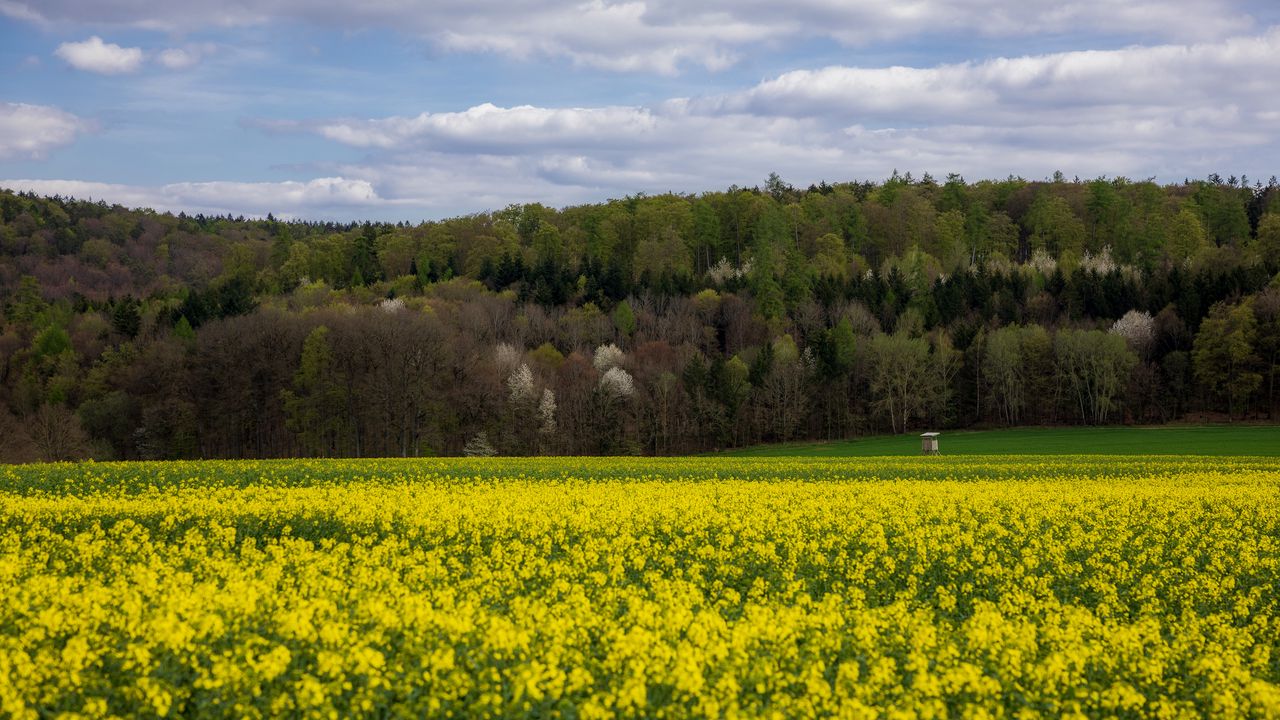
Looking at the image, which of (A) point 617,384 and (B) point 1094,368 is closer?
(A) point 617,384

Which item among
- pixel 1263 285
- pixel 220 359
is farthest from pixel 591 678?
pixel 1263 285

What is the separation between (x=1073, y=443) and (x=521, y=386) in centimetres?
3962

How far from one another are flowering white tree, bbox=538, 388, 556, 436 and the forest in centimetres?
16

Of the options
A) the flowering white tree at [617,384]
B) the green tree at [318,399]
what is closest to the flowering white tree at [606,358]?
the flowering white tree at [617,384]

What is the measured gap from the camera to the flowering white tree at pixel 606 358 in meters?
90.7

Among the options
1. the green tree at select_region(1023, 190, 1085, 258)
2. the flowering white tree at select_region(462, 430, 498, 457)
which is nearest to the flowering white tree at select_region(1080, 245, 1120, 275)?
the green tree at select_region(1023, 190, 1085, 258)

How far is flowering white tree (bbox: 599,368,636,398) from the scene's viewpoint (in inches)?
3265

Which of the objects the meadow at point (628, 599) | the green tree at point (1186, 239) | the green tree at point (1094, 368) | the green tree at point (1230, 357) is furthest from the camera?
the green tree at point (1186, 239)

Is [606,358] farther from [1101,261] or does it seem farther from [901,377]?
[1101,261]

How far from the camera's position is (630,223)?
475 feet

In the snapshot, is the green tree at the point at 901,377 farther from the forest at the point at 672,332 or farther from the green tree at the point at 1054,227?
the green tree at the point at 1054,227

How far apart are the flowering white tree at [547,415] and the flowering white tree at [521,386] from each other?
1.09m

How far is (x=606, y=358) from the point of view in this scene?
91.9 m

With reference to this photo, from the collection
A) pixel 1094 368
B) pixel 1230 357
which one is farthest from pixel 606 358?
pixel 1230 357
